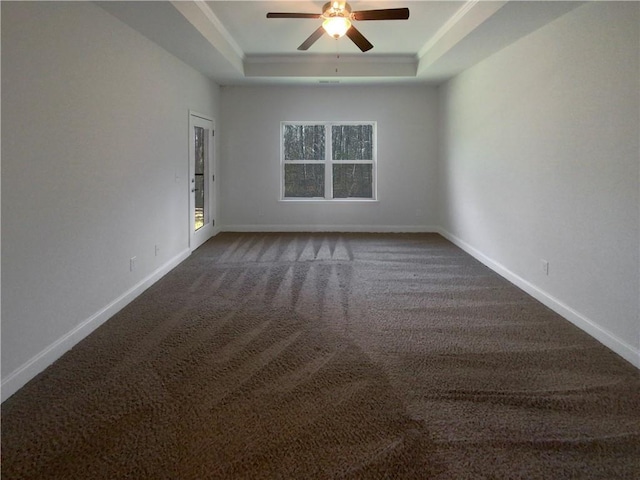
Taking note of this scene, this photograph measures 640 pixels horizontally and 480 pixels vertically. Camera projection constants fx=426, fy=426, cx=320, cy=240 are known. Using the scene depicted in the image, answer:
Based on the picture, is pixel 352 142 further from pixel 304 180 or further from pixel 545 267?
pixel 545 267

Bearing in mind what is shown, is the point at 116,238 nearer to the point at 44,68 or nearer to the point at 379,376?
the point at 44,68

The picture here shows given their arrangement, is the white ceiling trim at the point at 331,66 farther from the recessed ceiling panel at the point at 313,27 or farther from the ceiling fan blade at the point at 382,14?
the ceiling fan blade at the point at 382,14

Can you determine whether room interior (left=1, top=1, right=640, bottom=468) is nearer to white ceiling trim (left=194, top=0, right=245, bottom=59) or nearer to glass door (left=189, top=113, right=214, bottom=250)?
white ceiling trim (left=194, top=0, right=245, bottom=59)

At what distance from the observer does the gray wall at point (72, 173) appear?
235 cm

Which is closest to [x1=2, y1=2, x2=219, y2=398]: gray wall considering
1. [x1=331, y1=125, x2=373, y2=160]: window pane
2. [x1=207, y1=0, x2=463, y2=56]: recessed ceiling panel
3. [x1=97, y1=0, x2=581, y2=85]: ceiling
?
[x1=97, y1=0, x2=581, y2=85]: ceiling

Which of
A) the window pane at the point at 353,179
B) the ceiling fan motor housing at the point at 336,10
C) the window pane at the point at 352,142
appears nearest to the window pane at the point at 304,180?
the window pane at the point at 353,179

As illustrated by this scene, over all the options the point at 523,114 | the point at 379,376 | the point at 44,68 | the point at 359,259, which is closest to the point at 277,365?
the point at 379,376

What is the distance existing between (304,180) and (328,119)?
113 centimetres

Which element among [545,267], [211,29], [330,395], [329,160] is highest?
[211,29]

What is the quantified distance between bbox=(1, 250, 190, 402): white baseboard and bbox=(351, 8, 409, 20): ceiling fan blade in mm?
3157

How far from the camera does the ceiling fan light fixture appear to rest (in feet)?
12.1

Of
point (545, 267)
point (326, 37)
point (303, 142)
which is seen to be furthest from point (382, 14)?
point (303, 142)

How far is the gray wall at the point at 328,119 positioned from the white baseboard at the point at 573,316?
2.41m

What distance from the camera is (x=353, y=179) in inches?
299
